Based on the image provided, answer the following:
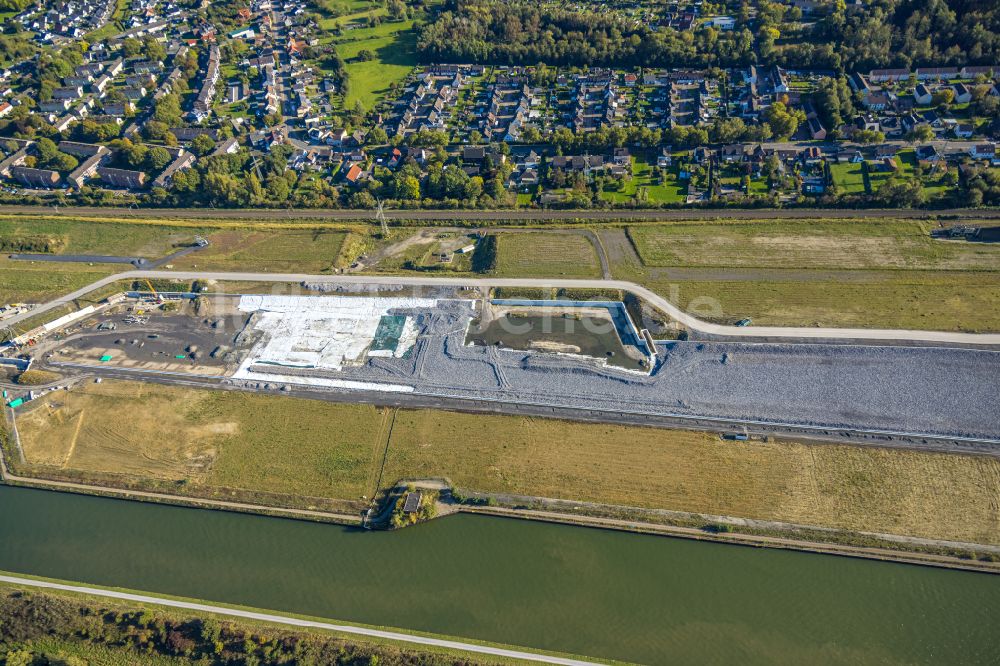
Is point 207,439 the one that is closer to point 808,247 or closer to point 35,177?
point 35,177

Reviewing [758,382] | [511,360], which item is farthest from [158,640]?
[758,382]

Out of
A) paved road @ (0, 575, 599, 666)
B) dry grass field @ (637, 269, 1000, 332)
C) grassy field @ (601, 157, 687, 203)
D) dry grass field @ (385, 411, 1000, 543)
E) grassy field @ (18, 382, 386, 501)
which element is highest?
grassy field @ (601, 157, 687, 203)

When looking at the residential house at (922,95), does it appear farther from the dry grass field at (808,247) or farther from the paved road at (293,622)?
the paved road at (293,622)

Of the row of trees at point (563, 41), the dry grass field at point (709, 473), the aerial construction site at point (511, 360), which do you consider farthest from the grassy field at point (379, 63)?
the dry grass field at point (709, 473)

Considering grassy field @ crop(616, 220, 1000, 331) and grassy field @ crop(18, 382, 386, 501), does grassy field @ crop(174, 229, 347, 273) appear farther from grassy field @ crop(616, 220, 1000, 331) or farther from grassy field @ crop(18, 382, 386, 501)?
grassy field @ crop(616, 220, 1000, 331)

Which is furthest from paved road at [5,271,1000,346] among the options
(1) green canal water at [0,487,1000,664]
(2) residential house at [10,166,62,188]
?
(2) residential house at [10,166,62,188]

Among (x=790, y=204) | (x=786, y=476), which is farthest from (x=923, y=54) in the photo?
(x=786, y=476)
